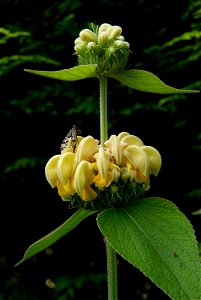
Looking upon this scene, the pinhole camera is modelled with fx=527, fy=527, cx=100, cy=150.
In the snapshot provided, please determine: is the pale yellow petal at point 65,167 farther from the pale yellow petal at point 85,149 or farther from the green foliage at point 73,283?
the green foliage at point 73,283

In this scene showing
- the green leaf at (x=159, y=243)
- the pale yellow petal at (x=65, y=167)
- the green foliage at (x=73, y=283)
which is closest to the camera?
the green leaf at (x=159, y=243)

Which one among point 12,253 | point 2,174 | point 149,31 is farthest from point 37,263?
point 149,31

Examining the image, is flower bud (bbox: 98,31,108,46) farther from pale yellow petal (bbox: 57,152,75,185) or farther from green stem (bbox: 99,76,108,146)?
pale yellow petal (bbox: 57,152,75,185)

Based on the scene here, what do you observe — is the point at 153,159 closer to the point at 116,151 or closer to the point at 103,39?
the point at 116,151

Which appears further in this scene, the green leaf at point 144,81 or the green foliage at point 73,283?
the green foliage at point 73,283

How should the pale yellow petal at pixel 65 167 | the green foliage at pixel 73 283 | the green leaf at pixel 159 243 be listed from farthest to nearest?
the green foliage at pixel 73 283, the pale yellow petal at pixel 65 167, the green leaf at pixel 159 243

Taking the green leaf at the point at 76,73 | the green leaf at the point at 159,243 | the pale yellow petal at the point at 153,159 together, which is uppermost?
the green leaf at the point at 76,73

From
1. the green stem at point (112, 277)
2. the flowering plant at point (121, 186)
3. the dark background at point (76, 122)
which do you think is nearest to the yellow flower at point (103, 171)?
the flowering plant at point (121, 186)
